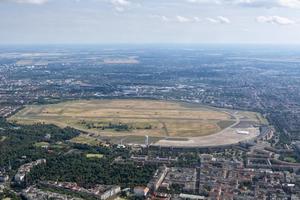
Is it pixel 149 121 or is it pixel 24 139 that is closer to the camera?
pixel 24 139

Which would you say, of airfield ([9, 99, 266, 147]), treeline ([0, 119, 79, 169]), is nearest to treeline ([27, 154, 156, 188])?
treeline ([0, 119, 79, 169])

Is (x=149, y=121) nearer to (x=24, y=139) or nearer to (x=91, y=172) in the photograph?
(x=24, y=139)

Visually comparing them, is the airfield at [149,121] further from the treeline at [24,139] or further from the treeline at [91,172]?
the treeline at [91,172]

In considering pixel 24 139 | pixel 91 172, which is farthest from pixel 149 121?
pixel 91 172

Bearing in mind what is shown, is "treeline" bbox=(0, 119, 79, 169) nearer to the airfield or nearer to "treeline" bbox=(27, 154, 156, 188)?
the airfield

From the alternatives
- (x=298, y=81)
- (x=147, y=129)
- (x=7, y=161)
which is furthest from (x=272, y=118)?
(x=298, y=81)

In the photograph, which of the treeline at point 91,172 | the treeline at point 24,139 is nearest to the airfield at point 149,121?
the treeline at point 24,139

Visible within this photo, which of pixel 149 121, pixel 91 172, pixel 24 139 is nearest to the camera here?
pixel 91 172

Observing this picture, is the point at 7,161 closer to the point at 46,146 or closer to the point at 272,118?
the point at 46,146
